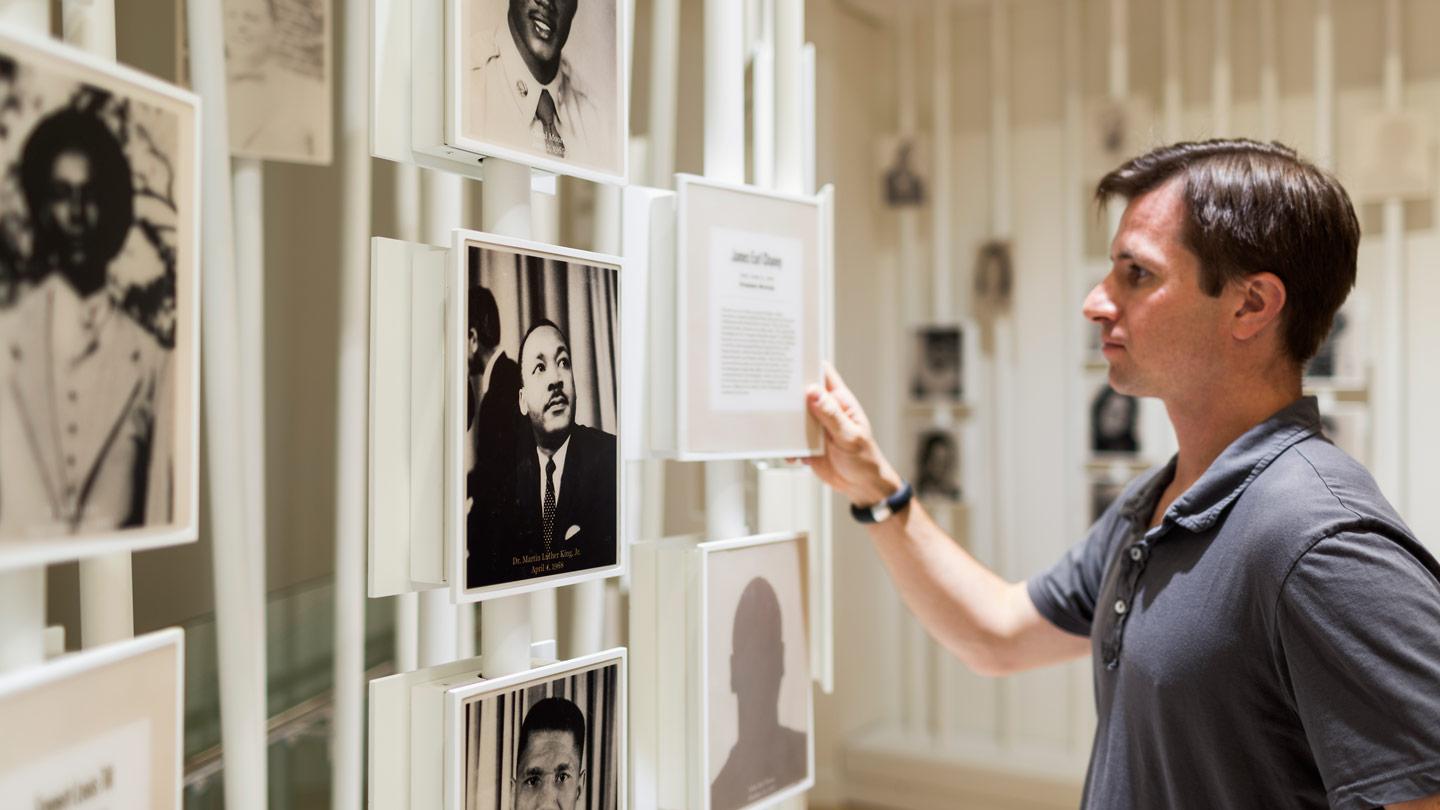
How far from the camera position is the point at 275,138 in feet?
4.82

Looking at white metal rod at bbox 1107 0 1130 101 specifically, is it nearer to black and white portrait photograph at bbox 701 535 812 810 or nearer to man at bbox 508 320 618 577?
black and white portrait photograph at bbox 701 535 812 810

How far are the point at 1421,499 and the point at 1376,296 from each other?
0.57 m

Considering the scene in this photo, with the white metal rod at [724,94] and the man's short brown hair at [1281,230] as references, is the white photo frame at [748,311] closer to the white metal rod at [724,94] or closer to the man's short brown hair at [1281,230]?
the white metal rod at [724,94]

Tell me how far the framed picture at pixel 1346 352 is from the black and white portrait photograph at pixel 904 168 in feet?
4.25

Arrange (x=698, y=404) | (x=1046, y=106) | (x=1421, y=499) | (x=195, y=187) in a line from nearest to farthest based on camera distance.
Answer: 1. (x=195, y=187)
2. (x=698, y=404)
3. (x=1421, y=499)
4. (x=1046, y=106)

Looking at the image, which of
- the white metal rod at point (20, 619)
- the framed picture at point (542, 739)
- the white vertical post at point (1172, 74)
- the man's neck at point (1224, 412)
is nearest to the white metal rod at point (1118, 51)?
the white vertical post at point (1172, 74)

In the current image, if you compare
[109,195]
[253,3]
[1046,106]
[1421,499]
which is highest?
[1046,106]

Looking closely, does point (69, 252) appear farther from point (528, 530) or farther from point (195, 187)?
point (528, 530)

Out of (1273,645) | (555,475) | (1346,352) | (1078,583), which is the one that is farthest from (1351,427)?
(555,475)

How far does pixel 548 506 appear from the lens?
3.13ft

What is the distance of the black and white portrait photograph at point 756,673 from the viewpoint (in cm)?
115

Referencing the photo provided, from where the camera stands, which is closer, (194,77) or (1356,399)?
(194,77)

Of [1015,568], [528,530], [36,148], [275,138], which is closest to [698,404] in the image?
[528,530]

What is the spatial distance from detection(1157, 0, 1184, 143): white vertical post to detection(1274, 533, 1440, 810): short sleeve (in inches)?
95.0
